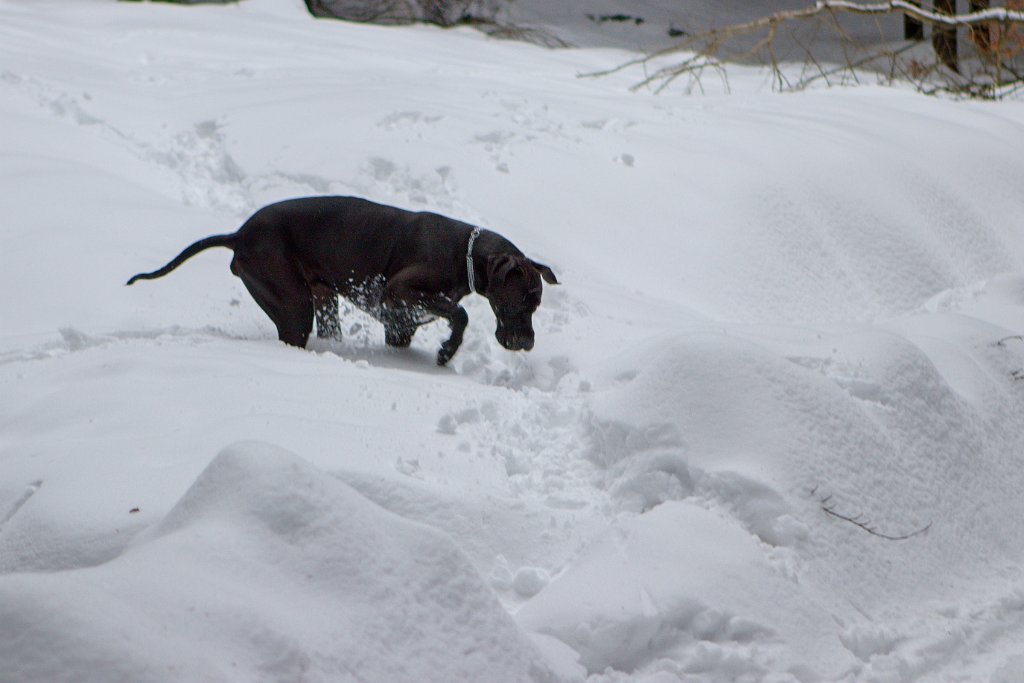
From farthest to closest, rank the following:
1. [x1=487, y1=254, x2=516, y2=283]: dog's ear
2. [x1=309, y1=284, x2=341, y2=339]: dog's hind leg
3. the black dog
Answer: [x1=309, y1=284, x2=341, y2=339]: dog's hind leg < the black dog < [x1=487, y1=254, x2=516, y2=283]: dog's ear

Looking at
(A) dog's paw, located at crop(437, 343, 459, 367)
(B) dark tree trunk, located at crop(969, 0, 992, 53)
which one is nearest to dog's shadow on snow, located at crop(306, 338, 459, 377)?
(A) dog's paw, located at crop(437, 343, 459, 367)

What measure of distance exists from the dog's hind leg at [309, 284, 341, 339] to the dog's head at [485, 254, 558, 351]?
0.79m

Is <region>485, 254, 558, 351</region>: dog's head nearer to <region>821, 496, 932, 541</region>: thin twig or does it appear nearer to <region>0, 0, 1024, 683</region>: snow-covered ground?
<region>0, 0, 1024, 683</region>: snow-covered ground

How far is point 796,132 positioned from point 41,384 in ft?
17.9

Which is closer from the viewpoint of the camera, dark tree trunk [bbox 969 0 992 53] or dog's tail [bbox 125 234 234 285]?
dog's tail [bbox 125 234 234 285]

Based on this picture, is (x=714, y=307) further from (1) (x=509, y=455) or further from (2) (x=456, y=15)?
(2) (x=456, y=15)

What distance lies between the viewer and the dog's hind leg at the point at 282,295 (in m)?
4.58

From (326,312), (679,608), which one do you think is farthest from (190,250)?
(679,608)

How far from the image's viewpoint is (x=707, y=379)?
3.43m

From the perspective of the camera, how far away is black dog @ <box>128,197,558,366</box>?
450 cm

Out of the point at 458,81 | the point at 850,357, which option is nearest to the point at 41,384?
the point at 850,357

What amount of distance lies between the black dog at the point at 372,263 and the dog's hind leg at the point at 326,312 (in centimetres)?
9

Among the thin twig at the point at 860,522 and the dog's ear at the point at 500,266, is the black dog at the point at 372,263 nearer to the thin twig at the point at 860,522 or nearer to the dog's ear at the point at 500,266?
the dog's ear at the point at 500,266

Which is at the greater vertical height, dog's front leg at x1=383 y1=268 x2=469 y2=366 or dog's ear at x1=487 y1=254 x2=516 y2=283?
dog's ear at x1=487 y1=254 x2=516 y2=283
